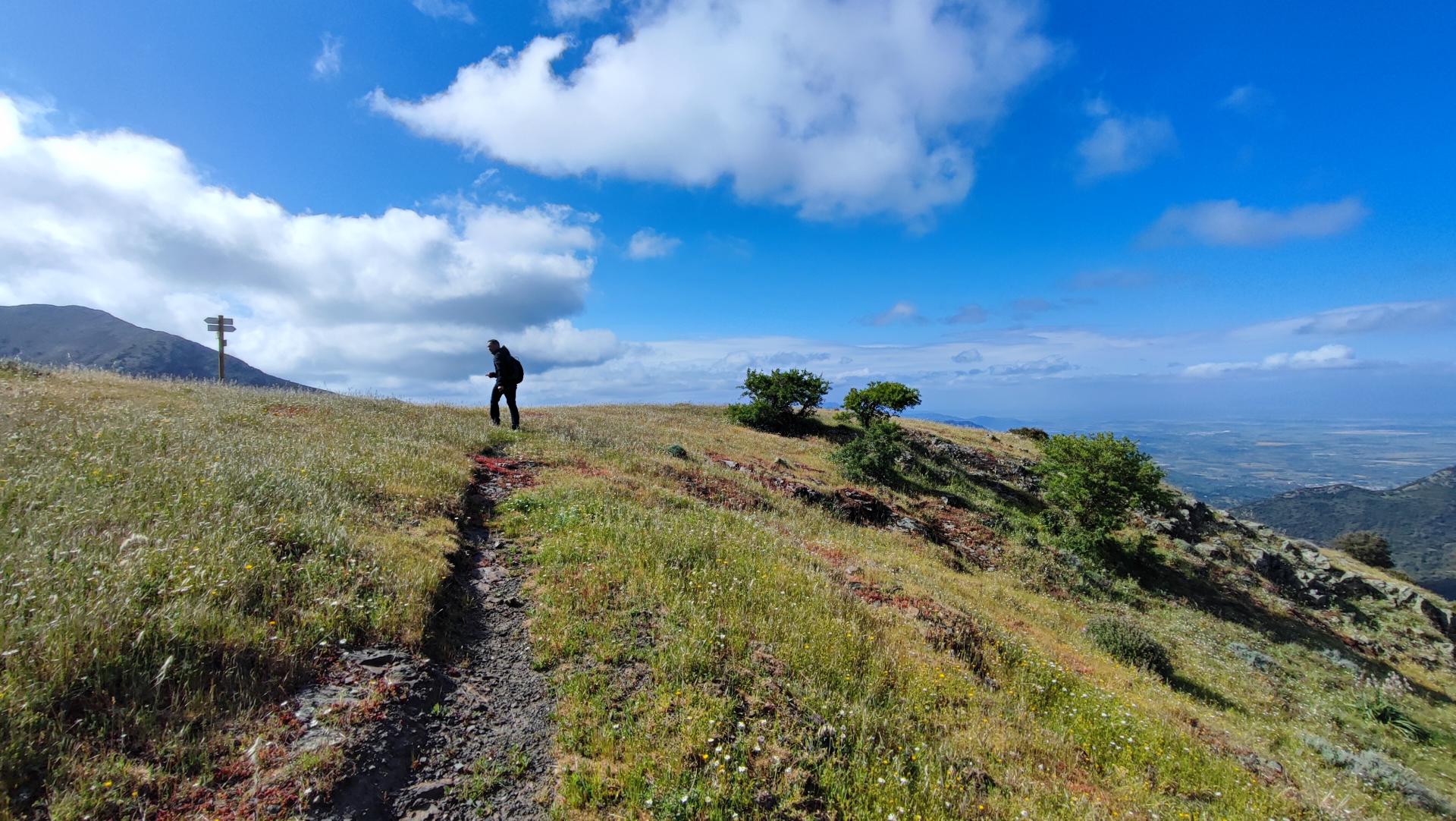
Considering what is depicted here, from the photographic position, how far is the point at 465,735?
461 centimetres

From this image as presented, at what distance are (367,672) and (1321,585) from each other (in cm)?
3767

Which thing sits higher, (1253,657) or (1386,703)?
(1253,657)

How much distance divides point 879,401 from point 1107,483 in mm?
15424

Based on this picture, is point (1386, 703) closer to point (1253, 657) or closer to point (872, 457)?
point (1253, 657)

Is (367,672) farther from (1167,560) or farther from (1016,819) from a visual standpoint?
(1167,560)

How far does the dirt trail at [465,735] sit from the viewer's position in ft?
12.7

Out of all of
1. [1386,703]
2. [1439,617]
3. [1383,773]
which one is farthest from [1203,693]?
[1439,617]

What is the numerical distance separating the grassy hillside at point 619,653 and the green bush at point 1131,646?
36 cm

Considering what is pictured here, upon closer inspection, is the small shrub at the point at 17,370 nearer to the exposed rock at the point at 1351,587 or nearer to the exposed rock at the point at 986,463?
the exposed rock at the point at 986,463

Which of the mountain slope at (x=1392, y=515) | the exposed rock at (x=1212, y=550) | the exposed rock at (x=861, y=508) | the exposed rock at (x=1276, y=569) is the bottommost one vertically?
the mountain slope at (x=1392, y=515)

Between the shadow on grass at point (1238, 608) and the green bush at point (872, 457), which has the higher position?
the green bush at point (872, 457)

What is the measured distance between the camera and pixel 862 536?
634 inches

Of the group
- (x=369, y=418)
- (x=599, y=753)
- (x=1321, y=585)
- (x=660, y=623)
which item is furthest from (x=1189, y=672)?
(x=369, y=418)

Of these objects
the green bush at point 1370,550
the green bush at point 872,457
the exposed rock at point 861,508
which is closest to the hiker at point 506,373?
the exposed rock at point 861,508
